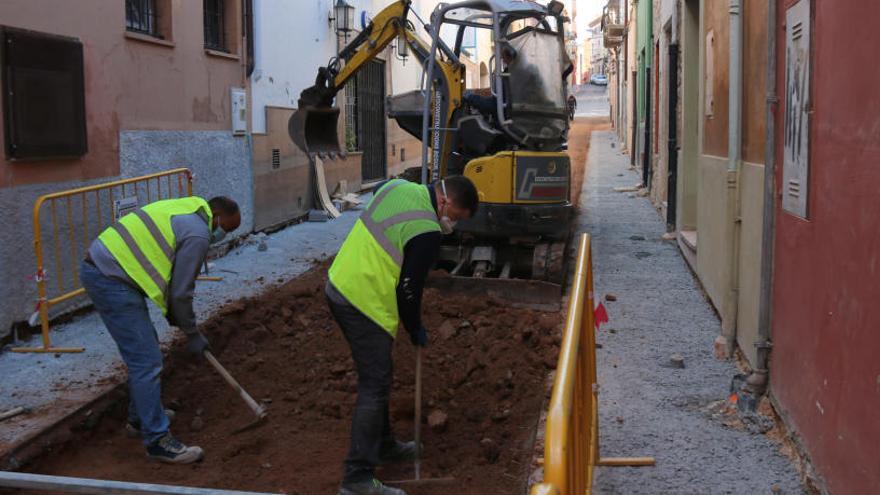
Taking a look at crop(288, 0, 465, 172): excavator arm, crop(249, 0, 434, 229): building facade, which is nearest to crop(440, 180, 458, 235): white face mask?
crop(288, 0, 465, 172): excavator arm

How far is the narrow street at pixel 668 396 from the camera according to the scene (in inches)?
170

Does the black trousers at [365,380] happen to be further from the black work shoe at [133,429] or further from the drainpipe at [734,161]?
the drainpipe at [734,161]

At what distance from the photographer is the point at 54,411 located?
523 cm

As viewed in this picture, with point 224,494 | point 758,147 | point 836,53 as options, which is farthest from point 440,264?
point 224,494

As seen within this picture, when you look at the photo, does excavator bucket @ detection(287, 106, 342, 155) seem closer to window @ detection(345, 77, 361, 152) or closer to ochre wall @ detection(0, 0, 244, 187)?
ochre wall @ detection(0, 0, 244, 187)

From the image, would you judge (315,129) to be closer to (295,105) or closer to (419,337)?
(295,105)

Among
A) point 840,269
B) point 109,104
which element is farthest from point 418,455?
point 109,104

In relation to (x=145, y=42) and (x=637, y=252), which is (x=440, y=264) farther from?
(x=145, y=42)

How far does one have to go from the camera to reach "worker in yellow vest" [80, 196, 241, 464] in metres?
4.74

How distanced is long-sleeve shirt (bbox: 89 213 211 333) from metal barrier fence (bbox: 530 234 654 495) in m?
2.06

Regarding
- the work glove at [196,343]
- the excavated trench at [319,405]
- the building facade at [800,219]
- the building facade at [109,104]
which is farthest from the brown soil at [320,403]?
the building facade at [109,104]

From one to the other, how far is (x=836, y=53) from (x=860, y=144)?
580 mm

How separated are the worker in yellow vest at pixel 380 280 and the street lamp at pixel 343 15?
12081 millimetres

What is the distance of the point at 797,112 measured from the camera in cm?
461
